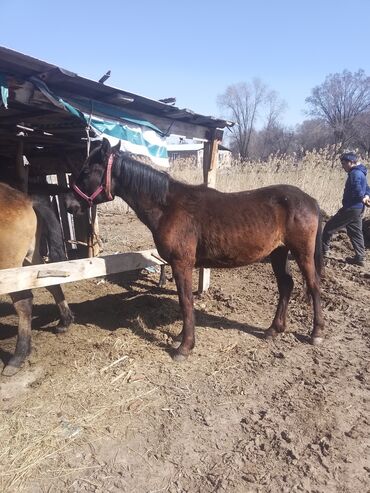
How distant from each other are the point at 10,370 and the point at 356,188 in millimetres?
6647

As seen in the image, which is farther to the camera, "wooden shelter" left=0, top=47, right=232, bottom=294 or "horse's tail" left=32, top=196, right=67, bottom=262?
"horse's tail" left=32, top=196, right=67, bottom=262

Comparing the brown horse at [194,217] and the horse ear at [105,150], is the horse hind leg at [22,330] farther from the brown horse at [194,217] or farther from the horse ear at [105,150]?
the horse ear at [105,150]

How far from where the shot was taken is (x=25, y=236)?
373cm

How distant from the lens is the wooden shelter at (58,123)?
343 centimetres

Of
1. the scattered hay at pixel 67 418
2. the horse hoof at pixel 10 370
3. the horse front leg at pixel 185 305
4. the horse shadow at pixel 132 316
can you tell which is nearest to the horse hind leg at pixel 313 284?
the horse shadow at pixel 132 316

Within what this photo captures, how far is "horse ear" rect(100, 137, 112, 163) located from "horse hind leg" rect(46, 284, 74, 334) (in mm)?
1581

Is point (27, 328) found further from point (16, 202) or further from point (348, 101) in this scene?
point (348, 101)

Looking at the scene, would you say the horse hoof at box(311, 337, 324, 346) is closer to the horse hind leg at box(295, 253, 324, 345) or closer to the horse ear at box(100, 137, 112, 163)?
the horse hind leg at box(295, 253, 324, 345)

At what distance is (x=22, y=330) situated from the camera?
386 cm

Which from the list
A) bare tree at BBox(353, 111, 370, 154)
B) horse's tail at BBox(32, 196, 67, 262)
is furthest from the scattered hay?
bare tree at BBox(353, 111, 370, 154)

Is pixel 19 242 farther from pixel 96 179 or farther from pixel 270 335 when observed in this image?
pixel 270 335

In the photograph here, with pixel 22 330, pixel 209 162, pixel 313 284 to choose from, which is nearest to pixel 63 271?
pixel 22 330

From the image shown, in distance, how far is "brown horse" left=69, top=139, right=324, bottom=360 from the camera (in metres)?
4.05

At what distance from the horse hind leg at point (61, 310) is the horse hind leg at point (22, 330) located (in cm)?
60
